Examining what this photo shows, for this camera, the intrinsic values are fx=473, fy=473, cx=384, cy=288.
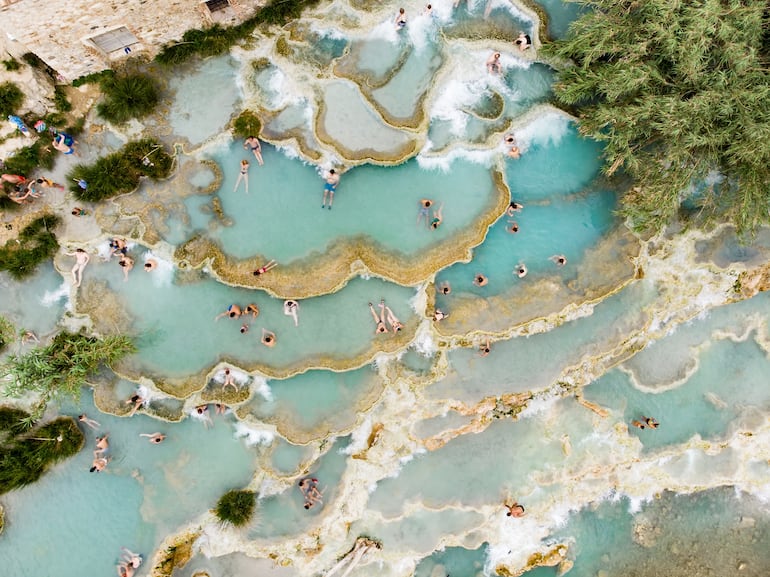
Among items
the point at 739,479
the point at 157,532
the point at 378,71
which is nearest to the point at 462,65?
the point at 378,71

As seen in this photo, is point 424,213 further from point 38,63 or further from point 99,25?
A: point 38,63

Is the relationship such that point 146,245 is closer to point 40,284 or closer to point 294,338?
point 40,284

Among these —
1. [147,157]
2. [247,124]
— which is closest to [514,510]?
[247,124]

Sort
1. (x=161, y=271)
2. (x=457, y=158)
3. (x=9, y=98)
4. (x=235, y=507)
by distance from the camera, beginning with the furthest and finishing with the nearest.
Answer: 1. (x=457, y=158)
2. (x=161, y=271)
3. (x=235, y=507)
4. (x=9, y=98)

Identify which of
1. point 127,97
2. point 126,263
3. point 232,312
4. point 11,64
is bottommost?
point 232,312

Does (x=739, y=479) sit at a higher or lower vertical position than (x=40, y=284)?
lower

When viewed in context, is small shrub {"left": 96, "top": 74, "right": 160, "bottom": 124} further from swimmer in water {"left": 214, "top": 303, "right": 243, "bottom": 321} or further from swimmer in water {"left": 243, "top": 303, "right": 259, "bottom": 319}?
swimmer in water {"left": 243, "top": 303, "right": 259, "bottom": 319}

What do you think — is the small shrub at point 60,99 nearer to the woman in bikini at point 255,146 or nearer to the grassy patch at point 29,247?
the grassy patch at point 29,247
